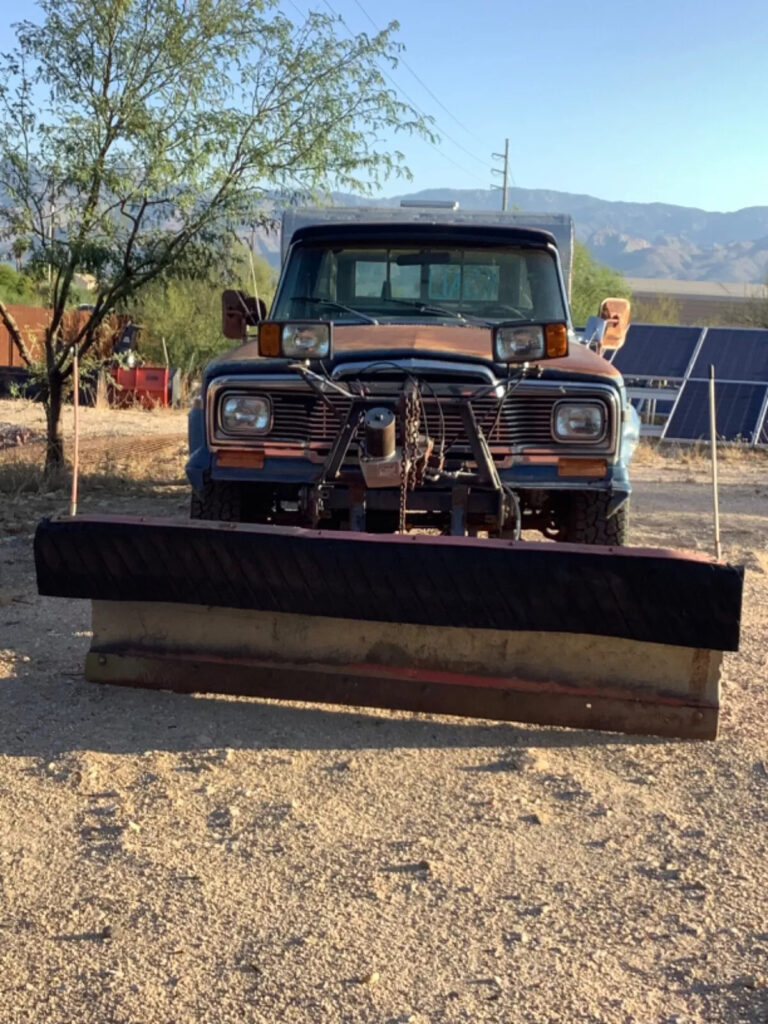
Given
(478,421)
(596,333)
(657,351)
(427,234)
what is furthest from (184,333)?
(478,421)

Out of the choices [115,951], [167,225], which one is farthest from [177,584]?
[167,225]

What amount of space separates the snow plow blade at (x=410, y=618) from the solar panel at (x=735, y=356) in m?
17.8

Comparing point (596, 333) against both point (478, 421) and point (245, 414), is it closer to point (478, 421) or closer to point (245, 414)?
point (478, 421)

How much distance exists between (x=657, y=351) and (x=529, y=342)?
61.6ft

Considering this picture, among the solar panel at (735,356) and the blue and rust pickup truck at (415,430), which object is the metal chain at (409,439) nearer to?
the blue and rust pickup truck at (415,430)

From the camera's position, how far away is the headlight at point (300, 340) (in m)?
5.38

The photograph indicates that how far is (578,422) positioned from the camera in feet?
18.4

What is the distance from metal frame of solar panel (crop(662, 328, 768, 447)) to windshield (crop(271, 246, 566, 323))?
13449 millimetres

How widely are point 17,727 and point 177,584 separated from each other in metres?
0.84

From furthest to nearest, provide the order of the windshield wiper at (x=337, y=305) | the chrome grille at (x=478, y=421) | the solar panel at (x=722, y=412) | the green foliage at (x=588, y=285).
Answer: the green foliage at (x=588, y=285) < the solar panel at (x=722, y=412) < the windshield wiper at (x=337, y=305) < the chrome grille at (x=478, y=421)

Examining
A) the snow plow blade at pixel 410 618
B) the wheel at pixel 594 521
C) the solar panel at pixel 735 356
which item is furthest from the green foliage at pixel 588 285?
the snow plow blade at pixel 410 618

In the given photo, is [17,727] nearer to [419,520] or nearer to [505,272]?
[419,520]

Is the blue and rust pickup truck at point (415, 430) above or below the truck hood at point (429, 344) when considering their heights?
below

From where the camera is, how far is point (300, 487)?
5.86 metres
